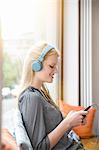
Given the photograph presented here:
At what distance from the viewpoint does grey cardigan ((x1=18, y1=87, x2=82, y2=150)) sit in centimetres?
117

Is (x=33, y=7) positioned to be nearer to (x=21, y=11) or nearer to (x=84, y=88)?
(x=21, y=11)

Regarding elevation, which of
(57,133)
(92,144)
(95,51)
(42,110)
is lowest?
(92,144)

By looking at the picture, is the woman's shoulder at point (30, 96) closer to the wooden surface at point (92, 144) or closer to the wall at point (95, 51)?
the wooden surface at point (92, 144)

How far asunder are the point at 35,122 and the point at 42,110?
65mm

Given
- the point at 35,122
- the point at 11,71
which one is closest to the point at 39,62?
the point at 35,122

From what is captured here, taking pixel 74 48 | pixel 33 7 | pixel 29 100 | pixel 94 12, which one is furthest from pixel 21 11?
pixel 29 100

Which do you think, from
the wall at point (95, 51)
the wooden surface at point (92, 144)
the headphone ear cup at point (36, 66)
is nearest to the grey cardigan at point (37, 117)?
the headphone ear cup at point (36, 66)

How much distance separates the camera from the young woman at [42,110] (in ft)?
3.86

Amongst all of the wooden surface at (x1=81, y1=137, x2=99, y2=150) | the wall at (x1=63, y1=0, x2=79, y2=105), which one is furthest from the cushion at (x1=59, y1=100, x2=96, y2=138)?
the wall at (x1=63, y1=0, x2=79, y2=105)

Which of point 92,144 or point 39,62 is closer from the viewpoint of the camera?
point 39,62

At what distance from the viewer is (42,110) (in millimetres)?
1199

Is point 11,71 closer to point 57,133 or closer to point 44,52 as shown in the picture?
point 44,52

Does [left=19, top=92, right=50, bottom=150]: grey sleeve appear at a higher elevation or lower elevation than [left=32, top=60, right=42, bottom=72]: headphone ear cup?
lower

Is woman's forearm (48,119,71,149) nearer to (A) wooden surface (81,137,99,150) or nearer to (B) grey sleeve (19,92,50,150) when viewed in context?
(B) grey sleeve (19,92,50,150)
